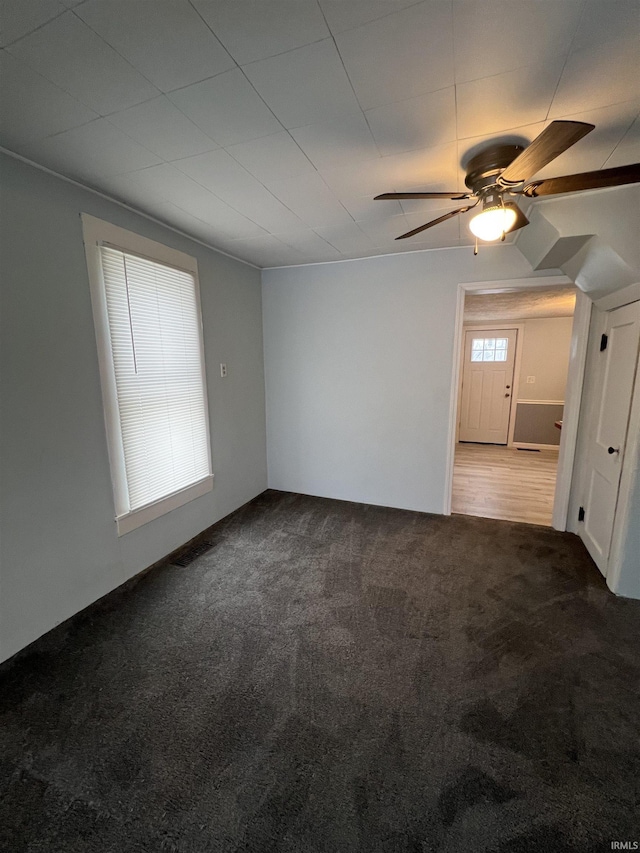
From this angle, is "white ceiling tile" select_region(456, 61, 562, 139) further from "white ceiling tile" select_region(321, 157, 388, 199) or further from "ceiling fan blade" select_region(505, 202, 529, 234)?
"white ceiling tile" select_region(321, 157, 388, 199)

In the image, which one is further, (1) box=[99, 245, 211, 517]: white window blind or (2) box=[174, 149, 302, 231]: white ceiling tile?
(1) box=[99, 245, 211, 517]: white window blind

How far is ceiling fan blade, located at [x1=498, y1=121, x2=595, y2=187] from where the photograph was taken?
1085mm

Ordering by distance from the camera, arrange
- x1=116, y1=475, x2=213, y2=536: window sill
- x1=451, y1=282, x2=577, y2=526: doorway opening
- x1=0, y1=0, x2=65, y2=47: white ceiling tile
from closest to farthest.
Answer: x1=0, y1=0, x2=65, y2=47: white ceiling tile → x1=116, y1=475, x2=213, y2=536: window sill → x1=451, y1=282, x2=577, y2=526: doorway opening

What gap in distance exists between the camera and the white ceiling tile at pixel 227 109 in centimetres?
126

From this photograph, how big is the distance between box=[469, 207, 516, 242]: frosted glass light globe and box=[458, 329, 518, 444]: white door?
496 centimetres

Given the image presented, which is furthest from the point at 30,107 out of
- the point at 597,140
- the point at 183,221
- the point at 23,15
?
the point at 597,140

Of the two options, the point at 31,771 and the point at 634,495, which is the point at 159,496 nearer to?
the point at 31,771

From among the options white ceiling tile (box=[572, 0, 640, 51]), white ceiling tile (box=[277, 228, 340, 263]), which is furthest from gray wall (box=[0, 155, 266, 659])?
white ceiling tile (box=[572, 0, 640, 51])

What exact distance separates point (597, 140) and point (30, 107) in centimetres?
246

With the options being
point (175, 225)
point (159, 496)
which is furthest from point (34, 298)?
point (159, 496)

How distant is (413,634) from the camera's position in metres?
1.98

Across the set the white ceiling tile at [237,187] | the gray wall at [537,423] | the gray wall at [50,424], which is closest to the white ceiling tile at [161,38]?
the white ceiling tile at [237,187]

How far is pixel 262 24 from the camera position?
1030 mm

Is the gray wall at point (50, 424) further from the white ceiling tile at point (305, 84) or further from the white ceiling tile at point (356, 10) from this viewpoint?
the white ceiling tile at point (356, 10)
